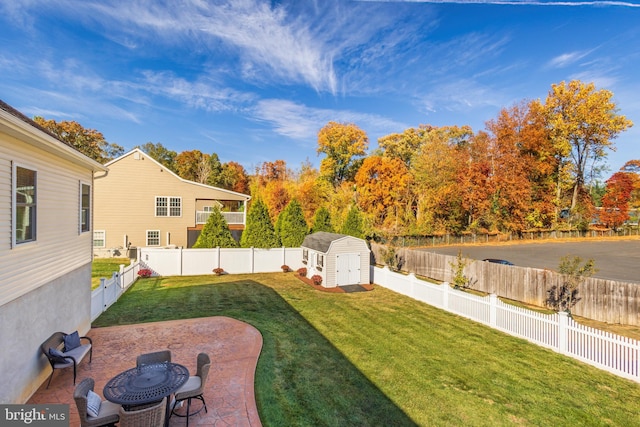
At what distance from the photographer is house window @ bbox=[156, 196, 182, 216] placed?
2555 centimetres

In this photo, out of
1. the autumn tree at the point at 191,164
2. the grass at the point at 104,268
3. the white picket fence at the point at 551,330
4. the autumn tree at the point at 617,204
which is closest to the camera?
the white picket fence at the point at 551,330

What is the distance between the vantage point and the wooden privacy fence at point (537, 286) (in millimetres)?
10445

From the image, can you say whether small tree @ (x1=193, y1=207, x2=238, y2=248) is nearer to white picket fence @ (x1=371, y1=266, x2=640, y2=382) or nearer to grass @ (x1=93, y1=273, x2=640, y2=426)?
grass @ (x1=93, y1=273, x2=640, y2=426)

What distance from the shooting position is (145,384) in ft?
15.9

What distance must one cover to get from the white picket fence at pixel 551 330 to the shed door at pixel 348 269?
406 cm

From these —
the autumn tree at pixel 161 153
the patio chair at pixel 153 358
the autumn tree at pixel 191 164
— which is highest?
the autumn tree at pixel 161 153

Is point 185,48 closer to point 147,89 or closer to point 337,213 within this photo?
point 147,89

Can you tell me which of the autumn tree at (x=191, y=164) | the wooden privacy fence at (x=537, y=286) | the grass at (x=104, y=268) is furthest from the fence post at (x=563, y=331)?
the autumn tree at (x=191, y=164)

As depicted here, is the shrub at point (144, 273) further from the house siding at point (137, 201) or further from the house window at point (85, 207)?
the house window at point (85, 207)

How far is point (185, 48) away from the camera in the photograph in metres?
20.7

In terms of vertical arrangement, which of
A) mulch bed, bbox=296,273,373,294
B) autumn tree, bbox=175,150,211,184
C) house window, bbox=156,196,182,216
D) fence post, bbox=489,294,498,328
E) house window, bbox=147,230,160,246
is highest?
autumn tree, bbox=175,150,211,184

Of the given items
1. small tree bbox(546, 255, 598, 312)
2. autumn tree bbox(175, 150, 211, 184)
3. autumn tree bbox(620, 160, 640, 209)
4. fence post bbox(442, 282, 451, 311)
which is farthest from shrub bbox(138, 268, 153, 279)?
autumn tree bbox(620, 160, 640, 209)

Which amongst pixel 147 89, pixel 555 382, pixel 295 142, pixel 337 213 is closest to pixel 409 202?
pixel 337 213

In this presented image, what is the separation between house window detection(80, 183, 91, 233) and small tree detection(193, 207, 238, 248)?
10.1 m
